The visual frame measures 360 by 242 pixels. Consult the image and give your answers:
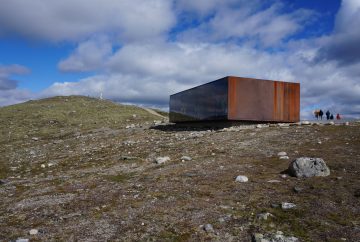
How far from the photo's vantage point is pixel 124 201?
339 inches

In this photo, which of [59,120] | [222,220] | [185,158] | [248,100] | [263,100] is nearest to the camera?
[222,220]

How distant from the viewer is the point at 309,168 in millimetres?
9594

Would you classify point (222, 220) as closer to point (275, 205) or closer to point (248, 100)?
point (275, 205)

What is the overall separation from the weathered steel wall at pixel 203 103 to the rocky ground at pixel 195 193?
5102 mm

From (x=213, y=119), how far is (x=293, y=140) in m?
8.07

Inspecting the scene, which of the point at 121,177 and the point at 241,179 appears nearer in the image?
the point at 241,179

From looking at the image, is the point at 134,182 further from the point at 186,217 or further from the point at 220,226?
the point at 220,226

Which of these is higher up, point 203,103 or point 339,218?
point 203,103

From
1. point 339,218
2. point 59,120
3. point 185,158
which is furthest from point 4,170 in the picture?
point 59,120

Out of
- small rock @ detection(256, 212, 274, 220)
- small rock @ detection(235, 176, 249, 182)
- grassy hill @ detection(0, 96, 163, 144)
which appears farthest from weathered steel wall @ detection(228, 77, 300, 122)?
small rock @ detection(256, 212, 274, 220)

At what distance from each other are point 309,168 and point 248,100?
1233 cm

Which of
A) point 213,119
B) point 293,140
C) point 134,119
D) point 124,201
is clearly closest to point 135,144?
point 213,119

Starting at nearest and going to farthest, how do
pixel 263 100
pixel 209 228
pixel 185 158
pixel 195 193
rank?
pixel 209 228
pixel 195 193
pixel 185 158
pixel 263 100

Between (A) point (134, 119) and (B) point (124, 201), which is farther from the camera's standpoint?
(A) point (134, 119)
